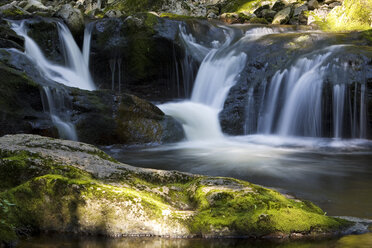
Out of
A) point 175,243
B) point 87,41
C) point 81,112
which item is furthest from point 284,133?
point 87,41

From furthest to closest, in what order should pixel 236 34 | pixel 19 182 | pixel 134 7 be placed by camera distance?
pixel 134 7 < pixel 236 34 < pixel 19 182

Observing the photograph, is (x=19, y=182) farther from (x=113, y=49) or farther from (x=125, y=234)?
(x=113, y=49)

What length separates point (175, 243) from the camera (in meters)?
2.83

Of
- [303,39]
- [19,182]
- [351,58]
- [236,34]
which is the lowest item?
[19,182]

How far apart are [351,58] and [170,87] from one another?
6927mm

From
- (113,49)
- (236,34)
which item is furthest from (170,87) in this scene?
(236,34)

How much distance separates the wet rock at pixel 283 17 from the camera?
2008cm

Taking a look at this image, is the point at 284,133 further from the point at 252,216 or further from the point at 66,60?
the point at 66,60

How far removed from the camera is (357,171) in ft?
21.9

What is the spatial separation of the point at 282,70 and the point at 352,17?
278 inches

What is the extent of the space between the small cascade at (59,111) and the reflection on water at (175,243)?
20.9ft

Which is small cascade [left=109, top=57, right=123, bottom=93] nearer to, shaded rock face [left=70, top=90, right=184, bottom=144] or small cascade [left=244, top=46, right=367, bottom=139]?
shaded rock face [left=70, top=90, right=184, bottom=144]

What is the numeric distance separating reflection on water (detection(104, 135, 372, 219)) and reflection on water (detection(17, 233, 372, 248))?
124 cm

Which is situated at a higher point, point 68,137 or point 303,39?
point 303,39
